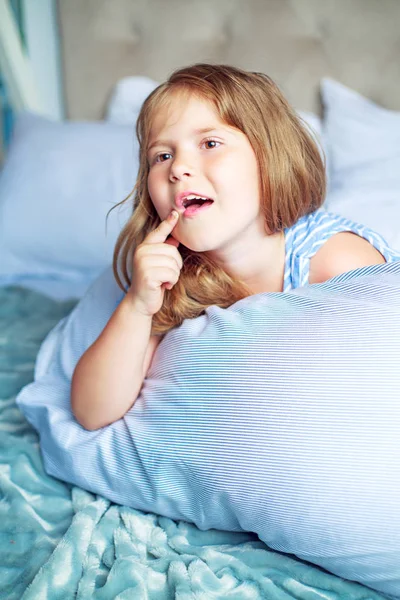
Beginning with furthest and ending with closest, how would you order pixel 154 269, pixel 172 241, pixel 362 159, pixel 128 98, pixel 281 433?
pixel 128 98
pixel 362 159
pixel 172 241
pixel 154 269
pixel 281 433

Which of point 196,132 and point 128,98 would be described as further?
point 128,98

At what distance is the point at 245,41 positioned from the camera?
196 centimetres

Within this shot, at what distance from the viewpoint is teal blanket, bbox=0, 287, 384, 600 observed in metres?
0.68

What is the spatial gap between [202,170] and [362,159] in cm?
98

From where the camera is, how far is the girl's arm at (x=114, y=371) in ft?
2.91

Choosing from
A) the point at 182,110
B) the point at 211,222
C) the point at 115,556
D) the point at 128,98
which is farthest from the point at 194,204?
the point at 128,98

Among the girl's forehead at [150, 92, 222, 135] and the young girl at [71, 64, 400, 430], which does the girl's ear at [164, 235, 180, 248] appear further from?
the girl's forehead at [150, 92, 222, 135]

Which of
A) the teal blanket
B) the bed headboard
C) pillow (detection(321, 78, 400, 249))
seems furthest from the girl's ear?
the bed headboard

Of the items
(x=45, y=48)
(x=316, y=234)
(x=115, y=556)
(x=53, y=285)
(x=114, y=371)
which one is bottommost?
(x=53, y=285)

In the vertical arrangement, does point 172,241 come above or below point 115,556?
above

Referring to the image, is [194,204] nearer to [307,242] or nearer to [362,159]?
[307,242]

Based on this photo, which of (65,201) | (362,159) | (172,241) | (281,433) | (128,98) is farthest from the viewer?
(128,98)

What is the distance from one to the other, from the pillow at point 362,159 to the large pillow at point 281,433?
24.4 inches

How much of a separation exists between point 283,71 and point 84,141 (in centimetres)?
73
